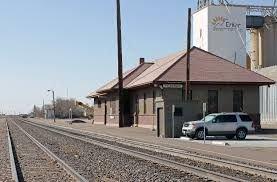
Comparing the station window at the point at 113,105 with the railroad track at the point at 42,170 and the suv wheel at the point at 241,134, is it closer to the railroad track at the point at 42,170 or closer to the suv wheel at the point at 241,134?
the suv wheel at the point at 241,134

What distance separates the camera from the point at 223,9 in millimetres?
82688

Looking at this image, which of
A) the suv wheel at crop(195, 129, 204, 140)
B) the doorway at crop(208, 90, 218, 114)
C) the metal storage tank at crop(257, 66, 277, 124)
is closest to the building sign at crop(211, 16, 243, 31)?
the metal storage tank at crop(257, 66, 277, 124)

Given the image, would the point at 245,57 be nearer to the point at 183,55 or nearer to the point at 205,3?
the point at 205,3

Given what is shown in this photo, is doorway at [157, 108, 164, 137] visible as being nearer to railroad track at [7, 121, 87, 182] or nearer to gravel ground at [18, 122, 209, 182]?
gravel ground at [18, 122, 209, 182]

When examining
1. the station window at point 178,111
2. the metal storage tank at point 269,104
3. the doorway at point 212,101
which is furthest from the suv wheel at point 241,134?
the metal storage tank at point 269,104

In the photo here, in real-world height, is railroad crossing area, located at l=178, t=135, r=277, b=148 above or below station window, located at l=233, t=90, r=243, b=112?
below

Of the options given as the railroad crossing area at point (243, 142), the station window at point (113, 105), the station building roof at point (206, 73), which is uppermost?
the station building roof at point (206, 73)

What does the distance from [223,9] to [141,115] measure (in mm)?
32510

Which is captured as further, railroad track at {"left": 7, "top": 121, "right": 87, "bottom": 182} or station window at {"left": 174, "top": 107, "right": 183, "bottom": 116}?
station window at {"left": 174, "top": 107, "right": 183, "bottom": 116}

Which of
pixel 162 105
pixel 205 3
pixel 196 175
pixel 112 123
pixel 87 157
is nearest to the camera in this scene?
pixel 196 175

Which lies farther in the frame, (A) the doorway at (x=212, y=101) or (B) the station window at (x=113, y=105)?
(B) the station window at (x=113, y=105)

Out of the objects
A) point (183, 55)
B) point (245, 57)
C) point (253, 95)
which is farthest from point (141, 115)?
point (245, 57)

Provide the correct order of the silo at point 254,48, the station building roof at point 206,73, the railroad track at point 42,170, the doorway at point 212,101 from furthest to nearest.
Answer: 1. the silo at point 254,48
2. the doorway at point 212,101
3. the station building roof at point 206,73
4. the railroad track at point 42,170

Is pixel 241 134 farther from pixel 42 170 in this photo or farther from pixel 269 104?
pixel 269 104
